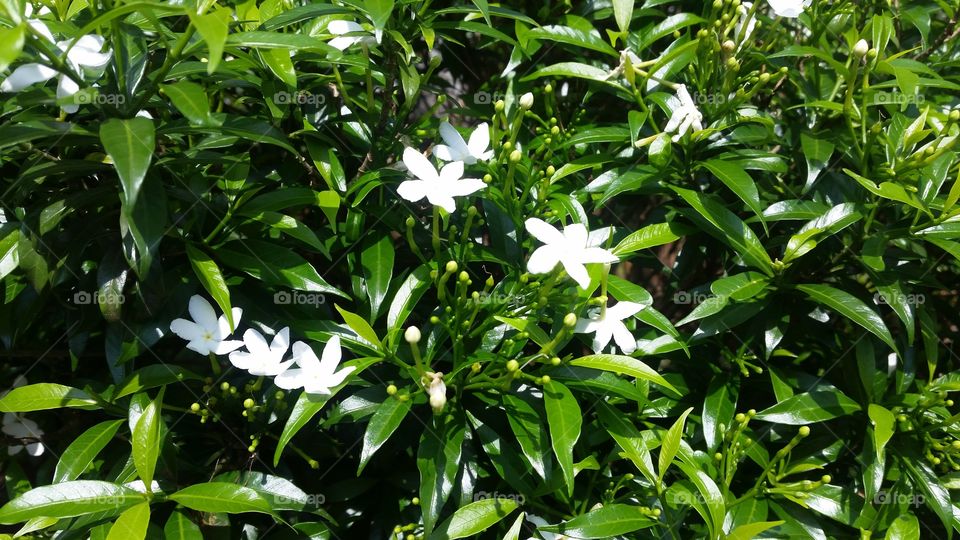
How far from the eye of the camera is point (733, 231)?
173cm

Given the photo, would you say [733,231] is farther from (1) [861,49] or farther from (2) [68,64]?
(2) [68,64]

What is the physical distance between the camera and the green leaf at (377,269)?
165 cm

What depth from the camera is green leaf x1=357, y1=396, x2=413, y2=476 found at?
1.43 meters

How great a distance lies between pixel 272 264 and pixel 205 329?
0.20 m

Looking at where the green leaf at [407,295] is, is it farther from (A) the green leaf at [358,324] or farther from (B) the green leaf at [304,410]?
(B) the green leaf at [304,410]

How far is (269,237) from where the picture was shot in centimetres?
180

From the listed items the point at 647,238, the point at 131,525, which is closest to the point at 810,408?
the point at 647,238

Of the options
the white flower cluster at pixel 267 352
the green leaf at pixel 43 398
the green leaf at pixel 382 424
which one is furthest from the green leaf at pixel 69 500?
the green leaf at pixel 382 424

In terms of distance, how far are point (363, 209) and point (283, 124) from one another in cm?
35

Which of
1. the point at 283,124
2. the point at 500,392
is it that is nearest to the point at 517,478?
the point at 500,392

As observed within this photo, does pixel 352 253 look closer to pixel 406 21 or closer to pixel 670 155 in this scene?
pixel 406 21

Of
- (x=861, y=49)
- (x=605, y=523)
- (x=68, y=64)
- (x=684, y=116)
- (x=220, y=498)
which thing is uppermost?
(x=68, y=64)

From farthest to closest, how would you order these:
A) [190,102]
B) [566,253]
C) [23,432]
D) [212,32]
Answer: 1. [23,432]
2. [566,253]
3. [190,102]
4. [212,32]

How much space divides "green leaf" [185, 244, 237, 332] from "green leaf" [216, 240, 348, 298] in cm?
9
